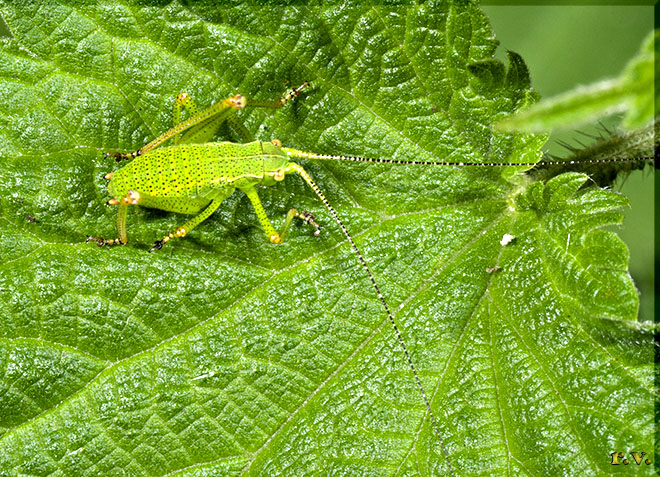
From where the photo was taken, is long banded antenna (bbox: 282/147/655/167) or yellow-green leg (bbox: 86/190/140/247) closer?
long banded antenna (bbox: 282/147/655/167)

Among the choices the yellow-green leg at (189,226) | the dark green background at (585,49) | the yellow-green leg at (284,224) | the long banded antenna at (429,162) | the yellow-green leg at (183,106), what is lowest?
the yellow-green leg at (189,226)

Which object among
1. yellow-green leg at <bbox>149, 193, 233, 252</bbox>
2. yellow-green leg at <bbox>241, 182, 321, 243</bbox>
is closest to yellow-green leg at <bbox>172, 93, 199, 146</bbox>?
yellow-green leg at <bbox>149, 193, 233, 252</bbox>

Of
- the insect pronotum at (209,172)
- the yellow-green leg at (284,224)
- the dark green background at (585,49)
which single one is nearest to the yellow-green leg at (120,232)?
the insect pronotum at (209,172)

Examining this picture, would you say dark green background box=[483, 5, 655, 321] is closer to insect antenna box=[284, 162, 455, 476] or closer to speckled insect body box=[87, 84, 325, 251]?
insect antenna box=[284, 162, 455, 476]

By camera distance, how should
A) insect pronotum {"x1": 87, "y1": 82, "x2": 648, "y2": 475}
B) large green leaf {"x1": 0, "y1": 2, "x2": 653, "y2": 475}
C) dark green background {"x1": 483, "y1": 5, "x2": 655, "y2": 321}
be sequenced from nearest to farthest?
large green leaf {"x1": 0, "y1": 2, "x2": 653, "y2": 475} → insect pronotum {"x1": 87, "y1": 82, "x2": 648, "y2": 475} → dark green background {"x1": 483, "y1": 5, "x2": 655, "y2": 321}

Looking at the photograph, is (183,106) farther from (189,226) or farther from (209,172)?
(189,226)

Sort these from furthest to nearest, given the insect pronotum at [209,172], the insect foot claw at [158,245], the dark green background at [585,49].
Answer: the dark green background at [585,49] → the insect foot claw at [158,245] → the insect pronotum at [209,172]

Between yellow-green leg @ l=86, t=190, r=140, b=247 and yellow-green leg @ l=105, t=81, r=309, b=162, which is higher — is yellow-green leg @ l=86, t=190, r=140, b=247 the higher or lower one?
the lower one

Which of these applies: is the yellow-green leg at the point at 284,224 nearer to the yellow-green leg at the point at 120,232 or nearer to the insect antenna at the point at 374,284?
the insect antenna at the point at 374,284

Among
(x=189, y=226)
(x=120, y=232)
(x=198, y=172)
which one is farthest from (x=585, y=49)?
(x=120, y=232)
